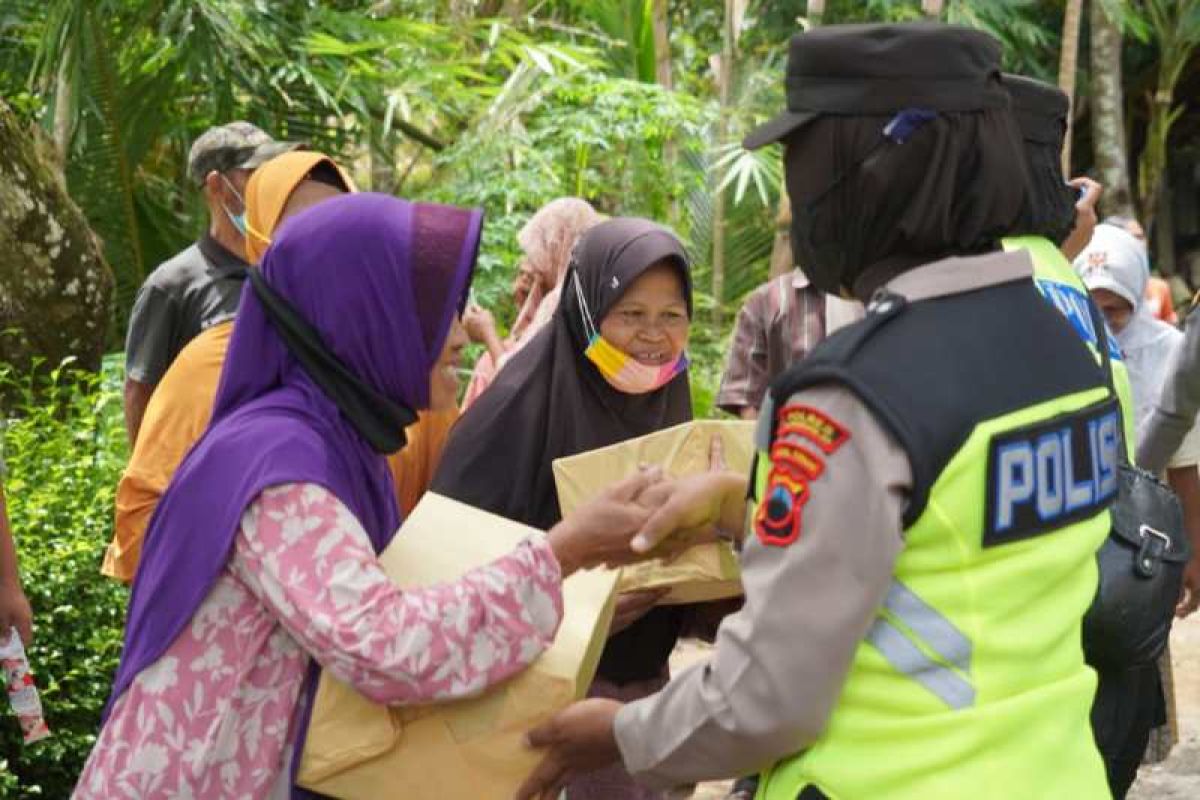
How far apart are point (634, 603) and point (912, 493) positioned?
1.55 metres

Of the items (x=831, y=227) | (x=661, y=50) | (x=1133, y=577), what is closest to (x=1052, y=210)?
(x=1133, y=577)

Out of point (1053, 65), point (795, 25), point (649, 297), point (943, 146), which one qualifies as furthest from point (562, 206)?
point (1053, 65)

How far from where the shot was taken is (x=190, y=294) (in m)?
5.51

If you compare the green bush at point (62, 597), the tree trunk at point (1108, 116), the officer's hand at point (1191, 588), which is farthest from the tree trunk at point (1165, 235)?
the green bush at point (62, 597)

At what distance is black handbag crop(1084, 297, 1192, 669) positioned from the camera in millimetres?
3400

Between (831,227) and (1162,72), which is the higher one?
(831,227)

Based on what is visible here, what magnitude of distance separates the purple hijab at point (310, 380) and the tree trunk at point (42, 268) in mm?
4583

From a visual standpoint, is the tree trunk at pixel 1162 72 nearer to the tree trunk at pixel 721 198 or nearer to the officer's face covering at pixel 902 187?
the tree trunk at pixel 721 198

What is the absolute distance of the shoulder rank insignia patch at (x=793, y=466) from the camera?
7.25 feet

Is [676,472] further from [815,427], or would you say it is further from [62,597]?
[62,597]

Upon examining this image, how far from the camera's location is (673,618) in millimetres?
4250

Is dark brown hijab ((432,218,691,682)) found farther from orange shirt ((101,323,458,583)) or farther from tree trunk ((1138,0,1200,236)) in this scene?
tree trunk ((1138,0,1200,236))

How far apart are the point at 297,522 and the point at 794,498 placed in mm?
744

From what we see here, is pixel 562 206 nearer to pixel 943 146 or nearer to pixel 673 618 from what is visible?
pixel 673 618
